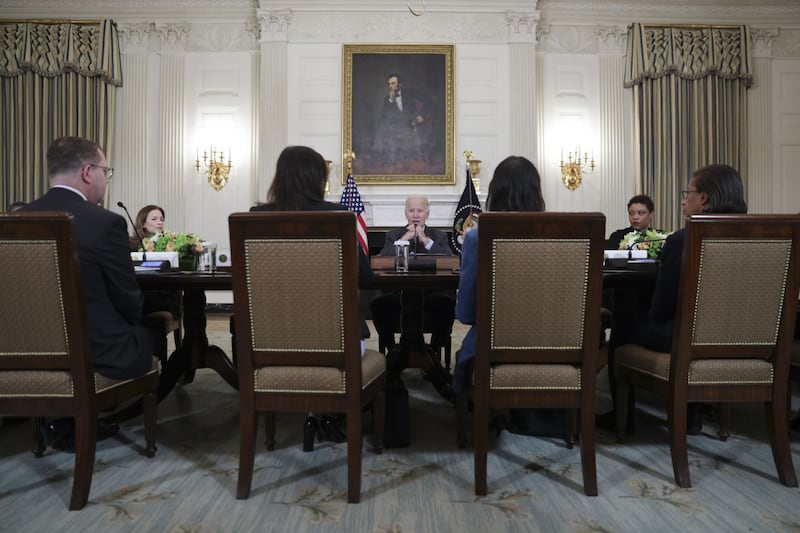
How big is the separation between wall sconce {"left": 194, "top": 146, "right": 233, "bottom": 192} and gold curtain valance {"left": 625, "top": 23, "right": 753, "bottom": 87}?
475cm

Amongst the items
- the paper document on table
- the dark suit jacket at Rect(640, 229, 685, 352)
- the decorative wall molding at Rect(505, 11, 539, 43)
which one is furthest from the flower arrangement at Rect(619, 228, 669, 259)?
the decorative wall molding at Rect(505, 11, 539, 43)

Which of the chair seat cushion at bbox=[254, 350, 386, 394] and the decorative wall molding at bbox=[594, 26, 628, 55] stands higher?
the decorative wall molding at bbox=[594, 26, 628, 55]

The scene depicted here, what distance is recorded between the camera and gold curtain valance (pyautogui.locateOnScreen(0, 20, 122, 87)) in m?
6.54

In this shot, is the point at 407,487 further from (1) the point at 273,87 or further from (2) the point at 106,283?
(1) the point at 273,87

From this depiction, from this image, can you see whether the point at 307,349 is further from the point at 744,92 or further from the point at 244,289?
the point at 744,92

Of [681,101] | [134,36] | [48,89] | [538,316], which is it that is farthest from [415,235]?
[48,89]

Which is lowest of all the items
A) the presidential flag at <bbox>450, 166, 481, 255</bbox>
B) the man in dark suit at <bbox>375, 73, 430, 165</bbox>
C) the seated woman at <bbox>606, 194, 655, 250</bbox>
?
the seated woman at <bbox>606, 194, 655, 250</bbox>

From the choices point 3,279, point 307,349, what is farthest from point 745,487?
point 3,279

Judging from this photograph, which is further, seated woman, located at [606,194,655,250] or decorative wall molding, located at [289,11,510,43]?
decorative wall molding, located at [289,11,510,43]

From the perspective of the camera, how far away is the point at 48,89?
661 cm

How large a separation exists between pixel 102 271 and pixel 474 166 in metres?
4.99

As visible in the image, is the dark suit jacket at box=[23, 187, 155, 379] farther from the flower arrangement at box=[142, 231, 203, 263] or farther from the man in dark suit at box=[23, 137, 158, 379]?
the flower arrangement at box=[142, 231, 203, 263]

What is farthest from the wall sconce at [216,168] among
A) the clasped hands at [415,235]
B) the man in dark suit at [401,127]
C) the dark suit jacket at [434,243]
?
the clasped hands at [415,235]

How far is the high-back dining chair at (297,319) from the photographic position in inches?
69.4
